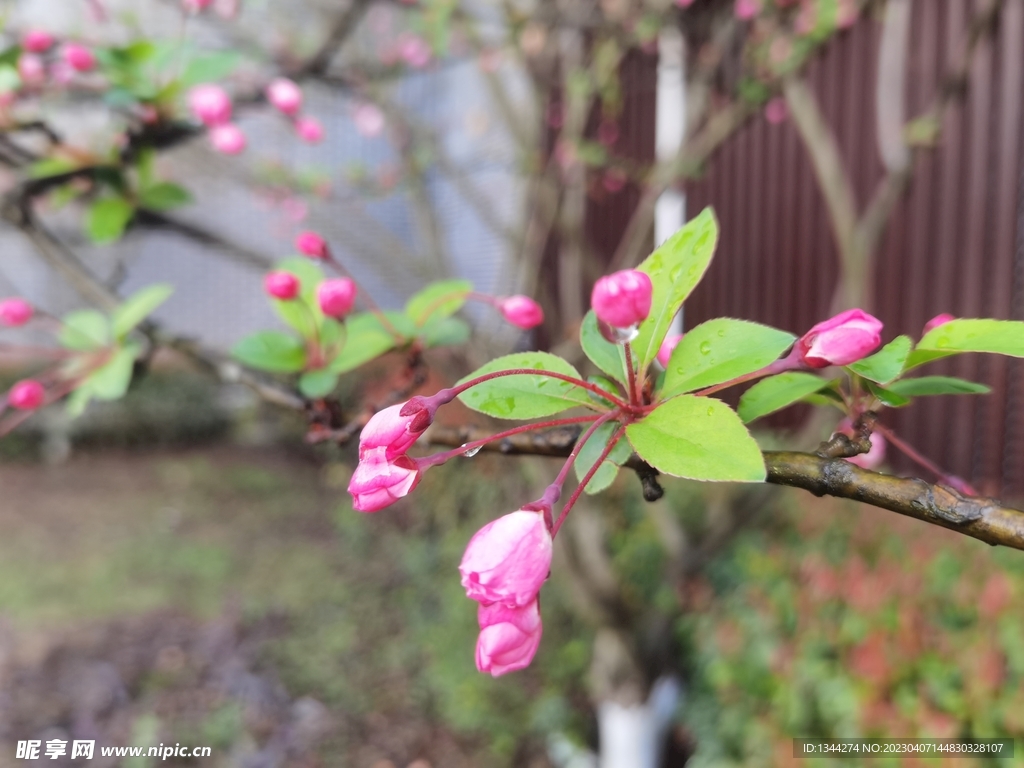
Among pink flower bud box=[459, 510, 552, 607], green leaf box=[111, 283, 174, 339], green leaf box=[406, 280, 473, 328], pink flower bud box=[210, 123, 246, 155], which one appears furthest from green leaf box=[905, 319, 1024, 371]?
pink flower bud box=[210, 123, 246, 155]

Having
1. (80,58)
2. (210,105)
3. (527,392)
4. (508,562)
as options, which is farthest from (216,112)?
(508,562)

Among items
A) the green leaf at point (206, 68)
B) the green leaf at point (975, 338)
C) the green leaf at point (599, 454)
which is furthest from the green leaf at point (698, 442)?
the green leaf at point (206, 68)

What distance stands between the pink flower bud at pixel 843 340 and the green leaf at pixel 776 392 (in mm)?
57

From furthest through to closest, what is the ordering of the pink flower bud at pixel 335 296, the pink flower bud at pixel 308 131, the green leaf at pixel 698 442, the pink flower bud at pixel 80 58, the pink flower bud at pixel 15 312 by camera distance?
the pink flower bud at pixel 308 131
the pink flower bud at pixel 80 58
the pink flower bud at pixel 15 312
the pink flower bud at pixel 335 296
the green leaf at pixel 698 442

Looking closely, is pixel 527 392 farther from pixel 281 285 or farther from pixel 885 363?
pixel 281 285

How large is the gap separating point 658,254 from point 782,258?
3.17 metres

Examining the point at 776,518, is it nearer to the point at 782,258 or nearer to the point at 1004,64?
the point at 782,258

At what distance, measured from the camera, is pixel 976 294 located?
2.53 meters

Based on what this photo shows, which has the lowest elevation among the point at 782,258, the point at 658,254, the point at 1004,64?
the point at 782,258

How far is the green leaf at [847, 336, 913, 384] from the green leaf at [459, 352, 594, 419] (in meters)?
0.15

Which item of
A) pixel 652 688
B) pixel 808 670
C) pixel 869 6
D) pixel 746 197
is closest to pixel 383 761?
pixel 652 688

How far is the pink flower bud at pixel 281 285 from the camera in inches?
26.6

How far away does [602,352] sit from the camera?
0.46 m

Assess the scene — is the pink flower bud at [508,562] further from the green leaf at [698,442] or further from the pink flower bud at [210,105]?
the pink flower bud at [210,105]
